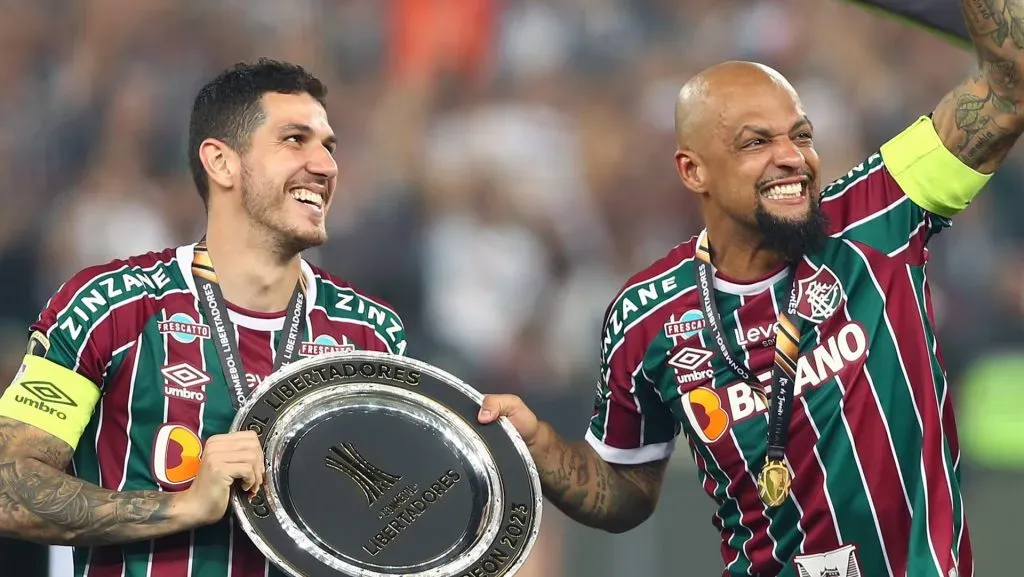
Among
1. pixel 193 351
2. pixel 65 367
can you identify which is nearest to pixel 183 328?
pixel 193 351

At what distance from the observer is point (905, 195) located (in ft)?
11.5

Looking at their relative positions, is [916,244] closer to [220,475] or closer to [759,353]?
[759,353]

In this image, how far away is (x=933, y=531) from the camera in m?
3.34

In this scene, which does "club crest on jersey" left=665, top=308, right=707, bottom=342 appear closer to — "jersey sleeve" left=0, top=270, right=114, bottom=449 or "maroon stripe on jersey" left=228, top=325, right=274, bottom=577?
"maroon stripe on jersey" left=228, top=325, right=274, bottom=577

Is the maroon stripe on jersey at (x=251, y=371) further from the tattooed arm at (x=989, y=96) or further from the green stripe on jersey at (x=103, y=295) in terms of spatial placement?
the tattooed arm at (x=989, y=96)

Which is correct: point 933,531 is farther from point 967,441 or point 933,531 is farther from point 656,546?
point 967,441

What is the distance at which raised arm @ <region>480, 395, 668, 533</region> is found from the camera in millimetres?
3682

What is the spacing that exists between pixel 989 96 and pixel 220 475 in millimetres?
1914

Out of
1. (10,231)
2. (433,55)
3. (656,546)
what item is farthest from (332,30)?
(656,546)

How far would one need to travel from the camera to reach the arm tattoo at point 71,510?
3100mm

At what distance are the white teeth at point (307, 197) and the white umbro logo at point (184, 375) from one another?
50 centimetres

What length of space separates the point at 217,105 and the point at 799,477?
5.68 feet

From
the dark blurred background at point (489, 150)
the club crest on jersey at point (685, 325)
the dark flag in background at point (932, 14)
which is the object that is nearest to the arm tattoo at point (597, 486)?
the club crest on jersey at point (685, 325)

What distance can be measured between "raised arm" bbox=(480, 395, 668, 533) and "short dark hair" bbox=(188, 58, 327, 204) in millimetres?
963
